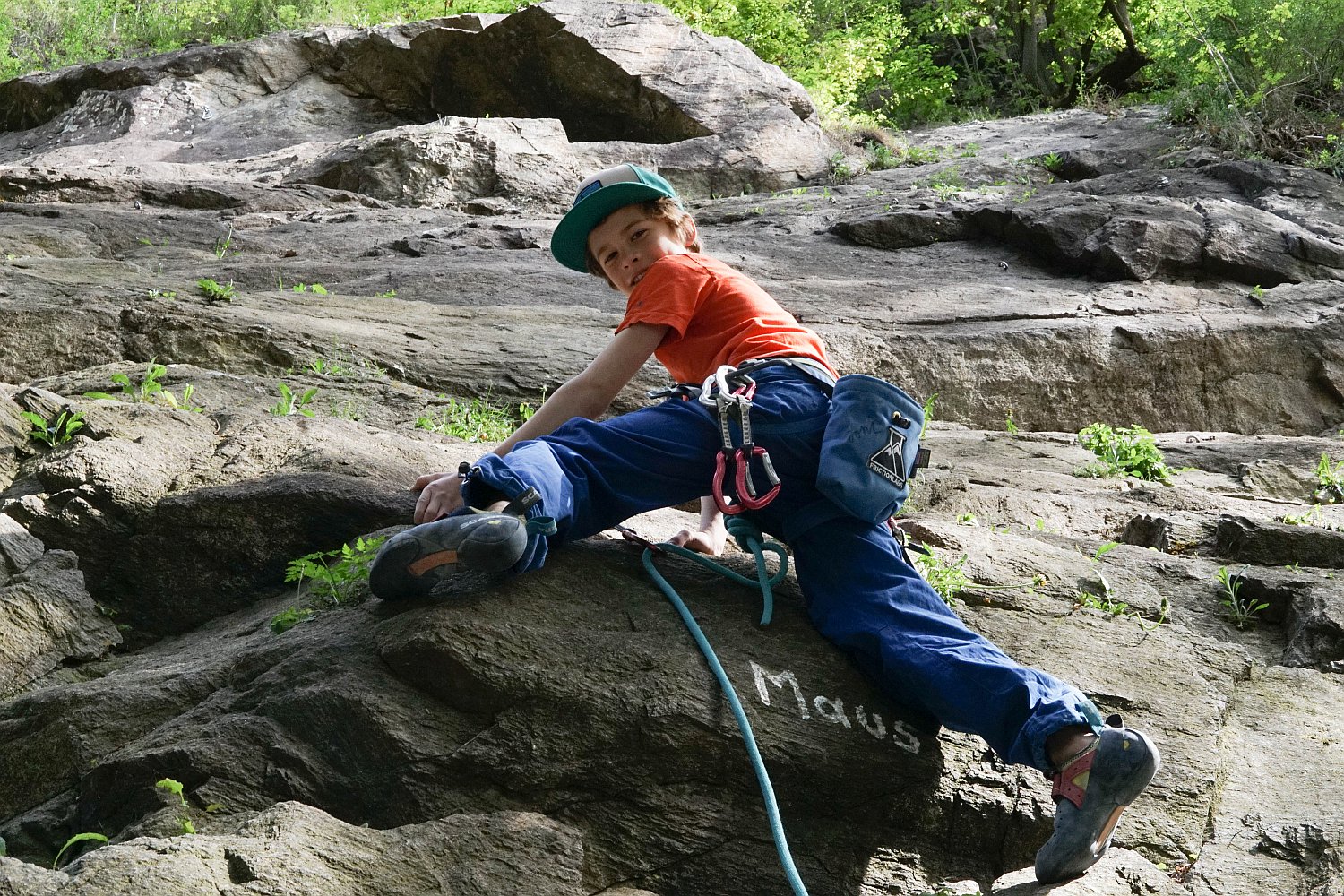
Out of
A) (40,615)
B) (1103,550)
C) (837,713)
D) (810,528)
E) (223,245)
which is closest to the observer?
(837,713)

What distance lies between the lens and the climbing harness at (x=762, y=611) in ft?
8.36

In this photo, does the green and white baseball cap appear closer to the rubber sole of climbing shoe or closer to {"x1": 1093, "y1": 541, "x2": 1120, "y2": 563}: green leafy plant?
the rubber sole of climbing shoe

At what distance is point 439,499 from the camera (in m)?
2.94

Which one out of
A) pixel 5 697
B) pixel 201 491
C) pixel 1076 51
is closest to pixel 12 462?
pixel 201 491

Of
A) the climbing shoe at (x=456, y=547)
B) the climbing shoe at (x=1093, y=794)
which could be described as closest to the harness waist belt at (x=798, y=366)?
the climbing shoe at (x=456, y=547)

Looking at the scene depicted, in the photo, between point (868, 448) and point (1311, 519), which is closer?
point (868, 448)

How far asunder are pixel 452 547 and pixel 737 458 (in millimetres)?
817

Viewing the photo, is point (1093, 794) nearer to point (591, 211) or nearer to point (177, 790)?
point (177, 790)

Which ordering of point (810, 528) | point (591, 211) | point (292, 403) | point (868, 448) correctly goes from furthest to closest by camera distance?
point (292, 403), point (591, 211), point (810, 528), point (868, 448)

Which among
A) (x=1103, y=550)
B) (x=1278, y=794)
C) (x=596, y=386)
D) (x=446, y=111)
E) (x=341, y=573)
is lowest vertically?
(x=1278, y=794)

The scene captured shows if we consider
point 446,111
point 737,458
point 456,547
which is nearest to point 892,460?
point 737,458

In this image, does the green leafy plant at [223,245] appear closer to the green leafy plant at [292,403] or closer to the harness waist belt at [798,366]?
the green leafy plant at [292,403]

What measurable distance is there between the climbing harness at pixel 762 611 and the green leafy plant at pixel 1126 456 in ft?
11.3

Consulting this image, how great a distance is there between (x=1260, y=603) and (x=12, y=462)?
4.49 m
